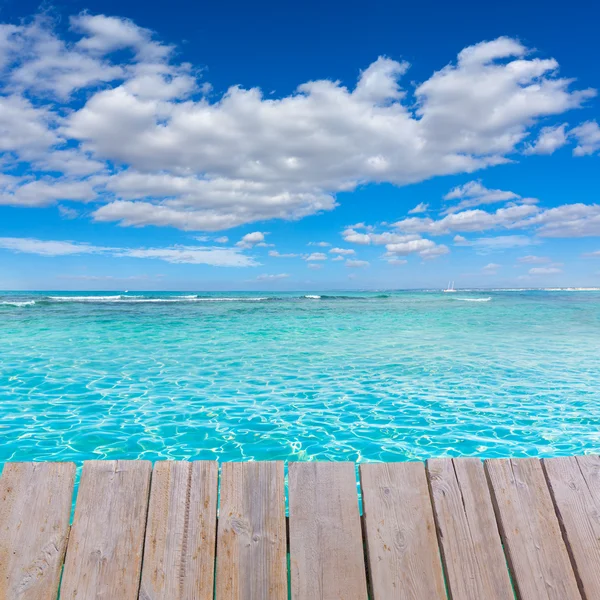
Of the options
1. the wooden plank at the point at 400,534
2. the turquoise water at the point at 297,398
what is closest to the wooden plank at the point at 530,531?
the wooden plank at the point at 400,534

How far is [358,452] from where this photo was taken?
639 centimetres

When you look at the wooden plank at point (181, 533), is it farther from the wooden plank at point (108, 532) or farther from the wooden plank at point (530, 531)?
the wooden plank at point (530, 531)

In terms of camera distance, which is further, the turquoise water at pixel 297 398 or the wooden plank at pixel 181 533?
the turquoise water at pixel 297 398

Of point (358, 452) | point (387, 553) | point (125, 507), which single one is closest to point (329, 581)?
point (387, 553)

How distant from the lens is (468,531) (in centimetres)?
205

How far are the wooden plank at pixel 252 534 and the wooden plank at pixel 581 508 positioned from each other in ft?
4.22

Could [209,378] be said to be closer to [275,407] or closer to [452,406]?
[275,407]

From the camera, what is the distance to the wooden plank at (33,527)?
1914 millimetres

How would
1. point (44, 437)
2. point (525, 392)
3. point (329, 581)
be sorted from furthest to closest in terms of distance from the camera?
point (525, 392)
point (44, 437)
point (329, 581)

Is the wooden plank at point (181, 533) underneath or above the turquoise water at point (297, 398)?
above

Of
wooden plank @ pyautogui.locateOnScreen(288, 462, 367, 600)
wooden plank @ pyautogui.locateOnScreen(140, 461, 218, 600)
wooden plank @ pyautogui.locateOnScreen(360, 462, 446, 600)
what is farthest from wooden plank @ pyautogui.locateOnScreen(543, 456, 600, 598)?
wooden plank @ pyautogui.locateOnScreen(140, 461, 218, 600)

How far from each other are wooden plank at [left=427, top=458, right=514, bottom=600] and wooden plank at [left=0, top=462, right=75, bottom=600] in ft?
5.44

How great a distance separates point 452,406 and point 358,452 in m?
2.71

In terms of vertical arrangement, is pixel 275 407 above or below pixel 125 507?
below
